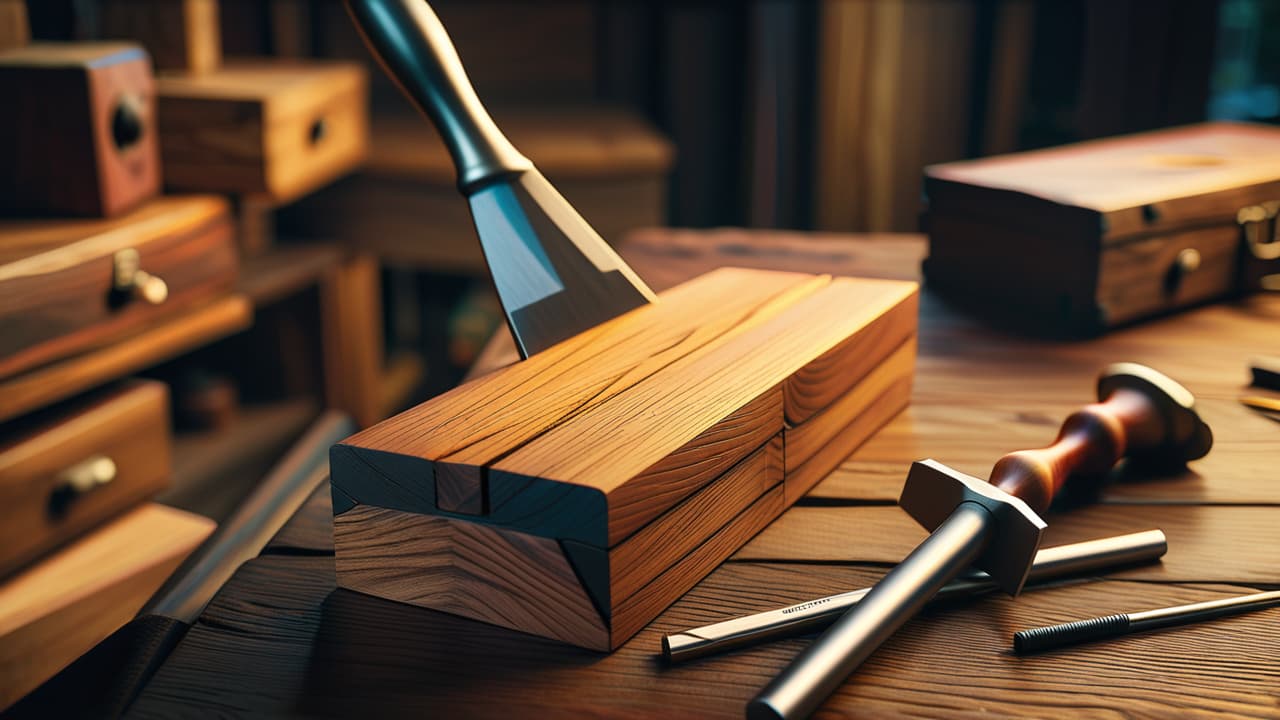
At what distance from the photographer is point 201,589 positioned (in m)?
0.73

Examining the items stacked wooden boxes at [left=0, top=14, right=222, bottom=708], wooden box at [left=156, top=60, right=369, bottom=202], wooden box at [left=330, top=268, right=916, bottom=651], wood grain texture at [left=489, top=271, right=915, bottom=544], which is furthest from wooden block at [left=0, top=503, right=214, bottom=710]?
wood grain texture at [left=489, top=271, right=915, bottom=544]

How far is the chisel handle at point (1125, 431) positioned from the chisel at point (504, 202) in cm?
28

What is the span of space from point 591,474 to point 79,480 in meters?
0.83

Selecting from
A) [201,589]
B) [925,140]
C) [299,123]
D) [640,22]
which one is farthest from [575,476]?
[640,22]

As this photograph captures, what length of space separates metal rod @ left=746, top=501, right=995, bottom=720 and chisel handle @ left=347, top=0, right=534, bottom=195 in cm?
36

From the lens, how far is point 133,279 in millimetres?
1214

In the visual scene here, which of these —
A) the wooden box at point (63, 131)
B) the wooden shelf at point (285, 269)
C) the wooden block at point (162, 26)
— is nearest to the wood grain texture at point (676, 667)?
the wooden box at point (63, 131)

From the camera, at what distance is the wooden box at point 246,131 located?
1.51m

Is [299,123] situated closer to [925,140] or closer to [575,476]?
[925,140]

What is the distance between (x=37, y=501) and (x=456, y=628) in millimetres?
727

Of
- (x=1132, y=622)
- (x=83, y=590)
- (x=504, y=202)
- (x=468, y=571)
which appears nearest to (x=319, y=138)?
(x=83, y=590)

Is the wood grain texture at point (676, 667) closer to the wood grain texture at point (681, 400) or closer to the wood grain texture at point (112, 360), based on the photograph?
the wood grain texture at point (681, 400)

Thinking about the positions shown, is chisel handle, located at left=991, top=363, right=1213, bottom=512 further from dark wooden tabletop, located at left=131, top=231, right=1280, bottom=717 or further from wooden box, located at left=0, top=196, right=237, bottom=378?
wooden box, located at left=0, top=196, right=237, bottom=378

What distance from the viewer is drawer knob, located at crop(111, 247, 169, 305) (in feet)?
3.90
